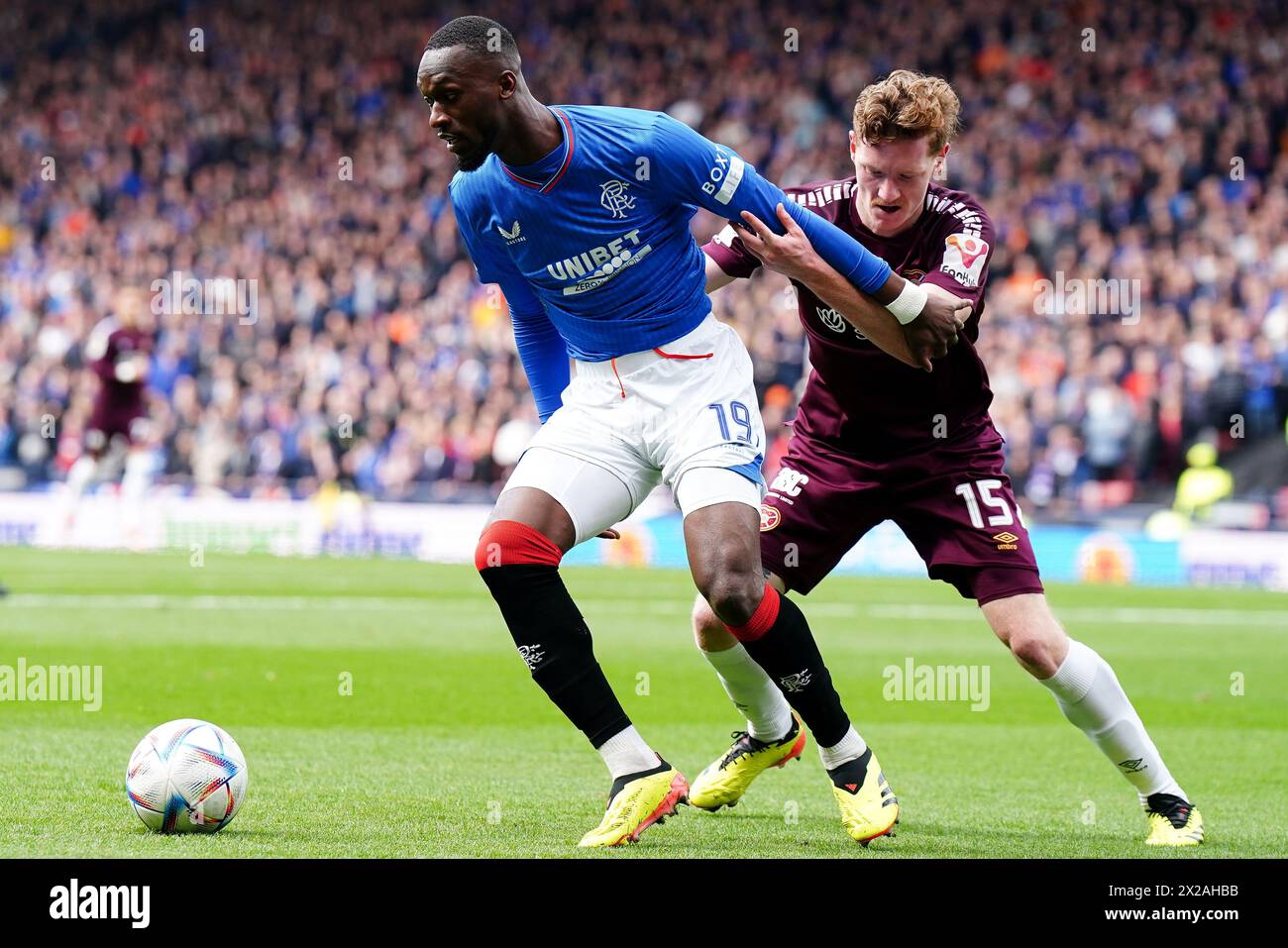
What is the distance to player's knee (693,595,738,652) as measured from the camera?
19.2 feet

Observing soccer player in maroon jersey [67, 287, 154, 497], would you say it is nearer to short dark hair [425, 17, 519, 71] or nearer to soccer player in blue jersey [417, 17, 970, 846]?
soccer player in blue jersey [417, 17, 970, 846]

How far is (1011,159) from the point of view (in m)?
24.9

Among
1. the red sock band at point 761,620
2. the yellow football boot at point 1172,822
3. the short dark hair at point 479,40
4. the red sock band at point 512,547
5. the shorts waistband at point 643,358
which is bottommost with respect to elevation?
the yellow football boot at point 1172,822

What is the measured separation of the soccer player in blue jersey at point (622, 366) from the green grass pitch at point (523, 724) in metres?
0.48

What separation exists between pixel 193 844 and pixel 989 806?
294cm

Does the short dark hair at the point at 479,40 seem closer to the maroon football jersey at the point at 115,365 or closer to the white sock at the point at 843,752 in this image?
the white sock at the point at 843,752

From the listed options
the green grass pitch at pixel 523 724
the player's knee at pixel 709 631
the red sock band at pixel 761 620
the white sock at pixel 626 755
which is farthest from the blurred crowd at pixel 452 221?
the white sock at pixel 626 755

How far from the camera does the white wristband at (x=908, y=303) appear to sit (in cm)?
528

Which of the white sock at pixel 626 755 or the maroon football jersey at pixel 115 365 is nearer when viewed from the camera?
the white sock at pixel 626 755

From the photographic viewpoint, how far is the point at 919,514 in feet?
19.4

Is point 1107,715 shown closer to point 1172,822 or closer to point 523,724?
point 1172,822

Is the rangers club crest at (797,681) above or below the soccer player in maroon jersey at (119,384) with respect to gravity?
below

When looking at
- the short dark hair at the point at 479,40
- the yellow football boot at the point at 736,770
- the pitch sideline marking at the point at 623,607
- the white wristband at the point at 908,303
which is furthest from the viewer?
the pitch sideline marking at the point at 623,607

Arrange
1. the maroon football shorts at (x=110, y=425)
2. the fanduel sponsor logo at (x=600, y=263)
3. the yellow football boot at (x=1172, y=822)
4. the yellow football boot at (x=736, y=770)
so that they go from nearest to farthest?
the fanduel sponsor logo at (x=600, y=263) → the yellow football boot at (x=1172, y=822) → the yellow football boot at (x=736, y=770) → the maroon football shorts at (x=110, y=425)
